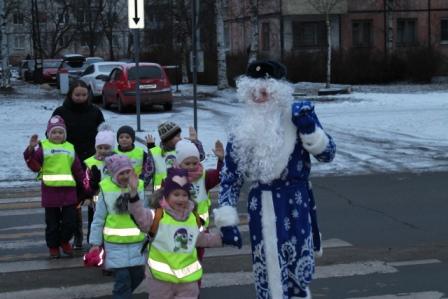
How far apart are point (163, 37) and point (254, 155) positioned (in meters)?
43.9

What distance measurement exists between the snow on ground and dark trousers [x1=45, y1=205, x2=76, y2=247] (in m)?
5.31

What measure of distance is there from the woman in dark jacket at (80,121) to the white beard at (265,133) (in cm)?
387

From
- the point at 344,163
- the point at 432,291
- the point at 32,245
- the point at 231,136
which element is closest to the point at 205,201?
the point at 231,136

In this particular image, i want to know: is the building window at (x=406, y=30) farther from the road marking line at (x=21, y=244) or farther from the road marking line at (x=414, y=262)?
the road marking line at (x=414, y=262)

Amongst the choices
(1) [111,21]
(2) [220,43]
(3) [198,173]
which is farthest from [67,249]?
(1) [111,21]

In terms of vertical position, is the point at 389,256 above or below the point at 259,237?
below

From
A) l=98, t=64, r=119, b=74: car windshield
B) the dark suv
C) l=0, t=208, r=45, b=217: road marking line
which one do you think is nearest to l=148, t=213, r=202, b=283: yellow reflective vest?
l=0, t=208, r=45, b=217: road marking line

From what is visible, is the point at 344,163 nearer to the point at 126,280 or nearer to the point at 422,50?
the point at 126,280

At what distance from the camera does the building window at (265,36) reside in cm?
4806

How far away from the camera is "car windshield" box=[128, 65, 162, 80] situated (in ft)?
80.0

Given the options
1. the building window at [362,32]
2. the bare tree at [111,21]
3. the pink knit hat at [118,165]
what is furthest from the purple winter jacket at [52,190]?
the bare tree at [111,21]

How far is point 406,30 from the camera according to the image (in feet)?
160

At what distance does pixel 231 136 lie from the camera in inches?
183

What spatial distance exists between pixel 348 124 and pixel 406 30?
2997 cm
